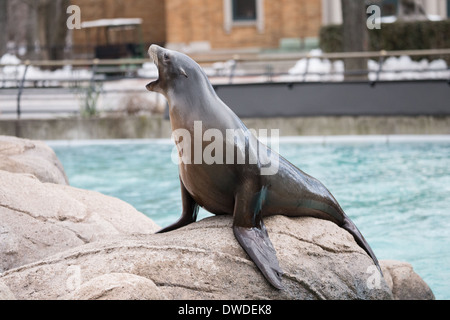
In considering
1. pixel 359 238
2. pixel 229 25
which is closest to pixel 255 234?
pixel 359 238

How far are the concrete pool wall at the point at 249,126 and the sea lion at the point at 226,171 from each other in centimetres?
1034

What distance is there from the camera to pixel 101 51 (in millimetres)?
30859

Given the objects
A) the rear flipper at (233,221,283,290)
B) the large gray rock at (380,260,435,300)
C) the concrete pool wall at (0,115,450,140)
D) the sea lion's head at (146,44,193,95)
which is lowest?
the large gray rock at (380,260,435,300)

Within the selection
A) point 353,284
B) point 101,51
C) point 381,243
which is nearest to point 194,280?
point 353,284

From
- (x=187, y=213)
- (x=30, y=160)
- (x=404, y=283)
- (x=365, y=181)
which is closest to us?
(x=187, y=213)

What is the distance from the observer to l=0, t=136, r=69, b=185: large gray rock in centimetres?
746

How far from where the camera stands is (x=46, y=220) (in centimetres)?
566

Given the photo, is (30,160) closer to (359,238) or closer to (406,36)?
(359,238)

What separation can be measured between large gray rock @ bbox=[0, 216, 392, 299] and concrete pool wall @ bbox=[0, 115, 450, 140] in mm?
10408

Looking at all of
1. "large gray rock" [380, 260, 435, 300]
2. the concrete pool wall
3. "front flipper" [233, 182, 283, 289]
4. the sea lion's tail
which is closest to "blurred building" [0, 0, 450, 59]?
the concrete pool wall

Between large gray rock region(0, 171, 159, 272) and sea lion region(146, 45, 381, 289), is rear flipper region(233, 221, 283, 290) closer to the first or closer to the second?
sea lion region(146, 45, 381, 289)

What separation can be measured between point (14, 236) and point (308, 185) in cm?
209

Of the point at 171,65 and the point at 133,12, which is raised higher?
the point at 133,12

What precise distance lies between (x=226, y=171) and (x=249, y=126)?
10.6 meters
